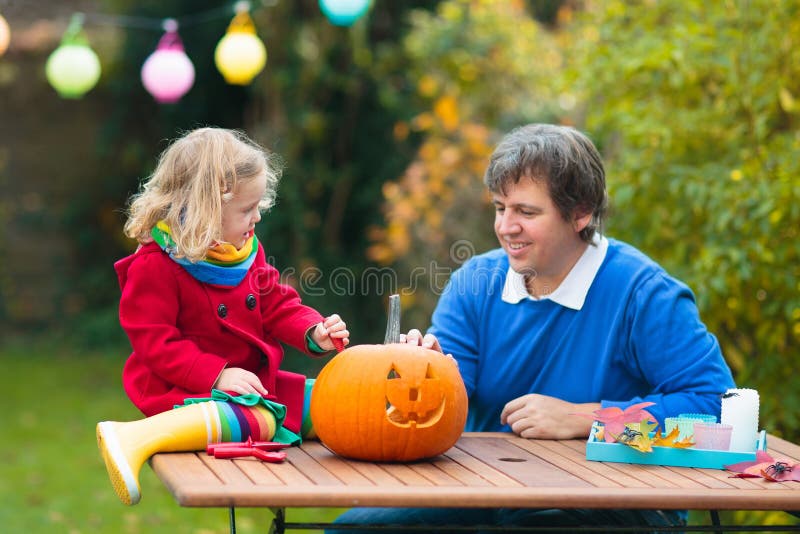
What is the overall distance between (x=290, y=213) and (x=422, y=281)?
162 centimetres

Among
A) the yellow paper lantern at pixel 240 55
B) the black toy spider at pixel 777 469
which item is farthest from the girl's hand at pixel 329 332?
the yellow paper lantern at pixel 240 55

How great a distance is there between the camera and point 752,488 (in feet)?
7.19

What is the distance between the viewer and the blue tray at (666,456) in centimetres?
238

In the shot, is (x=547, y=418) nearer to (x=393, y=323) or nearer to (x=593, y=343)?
(x=593, y=343)

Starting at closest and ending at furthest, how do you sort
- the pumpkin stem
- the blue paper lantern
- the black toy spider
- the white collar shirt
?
the black toy spider → the pumpkin stem → the white collar shirt → the blue paper lantern

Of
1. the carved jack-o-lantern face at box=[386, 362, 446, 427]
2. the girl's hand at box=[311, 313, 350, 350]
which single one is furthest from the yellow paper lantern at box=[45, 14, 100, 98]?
the carved jack-o-lantern face at box=[386, 362, 446, 427]

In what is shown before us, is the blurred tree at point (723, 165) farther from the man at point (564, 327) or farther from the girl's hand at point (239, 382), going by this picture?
the girl's hand at point (239, 382)

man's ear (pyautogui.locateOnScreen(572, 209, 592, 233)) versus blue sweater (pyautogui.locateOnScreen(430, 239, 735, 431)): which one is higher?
man's ear (pyautogui.locateOnScreen(572, 209, 592, 233))

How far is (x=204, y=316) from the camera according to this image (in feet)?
8.24

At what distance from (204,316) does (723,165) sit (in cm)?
231

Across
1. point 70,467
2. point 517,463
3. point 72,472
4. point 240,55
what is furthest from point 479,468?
point 70,467

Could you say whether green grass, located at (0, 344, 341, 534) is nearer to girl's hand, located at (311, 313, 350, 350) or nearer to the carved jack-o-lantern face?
girl's hand, located at (311, 313, 350, 350)

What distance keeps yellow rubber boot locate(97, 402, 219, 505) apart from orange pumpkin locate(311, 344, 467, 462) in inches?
10.1

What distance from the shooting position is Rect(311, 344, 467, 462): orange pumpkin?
7.62 ft
